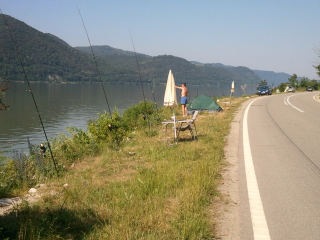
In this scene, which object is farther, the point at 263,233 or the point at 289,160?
the point at 289,160

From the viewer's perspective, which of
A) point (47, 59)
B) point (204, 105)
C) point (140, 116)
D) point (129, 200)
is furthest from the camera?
point (47, 59)

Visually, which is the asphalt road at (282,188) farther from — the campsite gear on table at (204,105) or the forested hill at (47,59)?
the forested hill at (47,59)

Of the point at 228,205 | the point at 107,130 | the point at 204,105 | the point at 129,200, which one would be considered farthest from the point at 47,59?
the point at 228,205

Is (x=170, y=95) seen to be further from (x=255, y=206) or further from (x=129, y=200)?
(x=255, y=206)

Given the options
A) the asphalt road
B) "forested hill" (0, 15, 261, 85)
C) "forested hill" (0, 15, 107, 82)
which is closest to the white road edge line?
the asphalt road

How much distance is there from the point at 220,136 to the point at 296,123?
195 inches

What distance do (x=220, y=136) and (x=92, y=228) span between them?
23.9 feet

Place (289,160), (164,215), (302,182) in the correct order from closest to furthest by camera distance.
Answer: (164,215), (302,182), (289,160)

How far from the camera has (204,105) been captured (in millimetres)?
21047

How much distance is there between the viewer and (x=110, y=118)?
12.4 m

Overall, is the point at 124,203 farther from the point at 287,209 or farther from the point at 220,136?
the point at 220,136

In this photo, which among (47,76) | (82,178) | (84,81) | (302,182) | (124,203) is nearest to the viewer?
(124,203)

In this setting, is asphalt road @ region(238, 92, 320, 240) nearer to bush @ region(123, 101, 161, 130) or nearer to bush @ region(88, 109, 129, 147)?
bush @ region(88, 109, 129, 147)

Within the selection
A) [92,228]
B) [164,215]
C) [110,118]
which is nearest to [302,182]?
[164,215]
